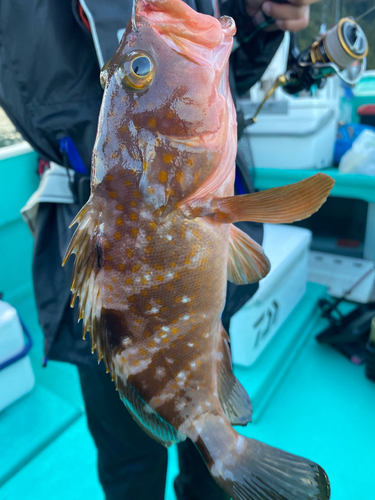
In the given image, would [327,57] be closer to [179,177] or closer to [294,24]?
[294,24]

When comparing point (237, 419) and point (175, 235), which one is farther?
point (237, 419)

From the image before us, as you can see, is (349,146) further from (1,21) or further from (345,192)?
(1,21)

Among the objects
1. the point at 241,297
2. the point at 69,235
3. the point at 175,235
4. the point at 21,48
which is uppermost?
the point at 21,48

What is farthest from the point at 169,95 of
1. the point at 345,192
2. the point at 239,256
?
the point at 345,192

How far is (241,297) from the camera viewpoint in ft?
4.48

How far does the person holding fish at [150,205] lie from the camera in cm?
74

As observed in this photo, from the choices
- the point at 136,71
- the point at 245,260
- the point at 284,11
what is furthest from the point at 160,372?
the point at 284,11

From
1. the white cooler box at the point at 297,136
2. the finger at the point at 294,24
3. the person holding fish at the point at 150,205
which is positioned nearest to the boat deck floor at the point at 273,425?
the person holding fish at the point at 150,205

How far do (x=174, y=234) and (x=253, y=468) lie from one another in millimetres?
629

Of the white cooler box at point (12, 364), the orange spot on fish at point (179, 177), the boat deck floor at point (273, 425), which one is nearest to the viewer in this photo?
the orange spot on fish at point (179, 177)

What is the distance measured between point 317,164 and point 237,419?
8.44ft

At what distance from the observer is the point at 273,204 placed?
74 centimetres

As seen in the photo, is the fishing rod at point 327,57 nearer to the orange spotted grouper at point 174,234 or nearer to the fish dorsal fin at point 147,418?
the orange spotted grouper at point 174,234

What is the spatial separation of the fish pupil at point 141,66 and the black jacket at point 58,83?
28cm
